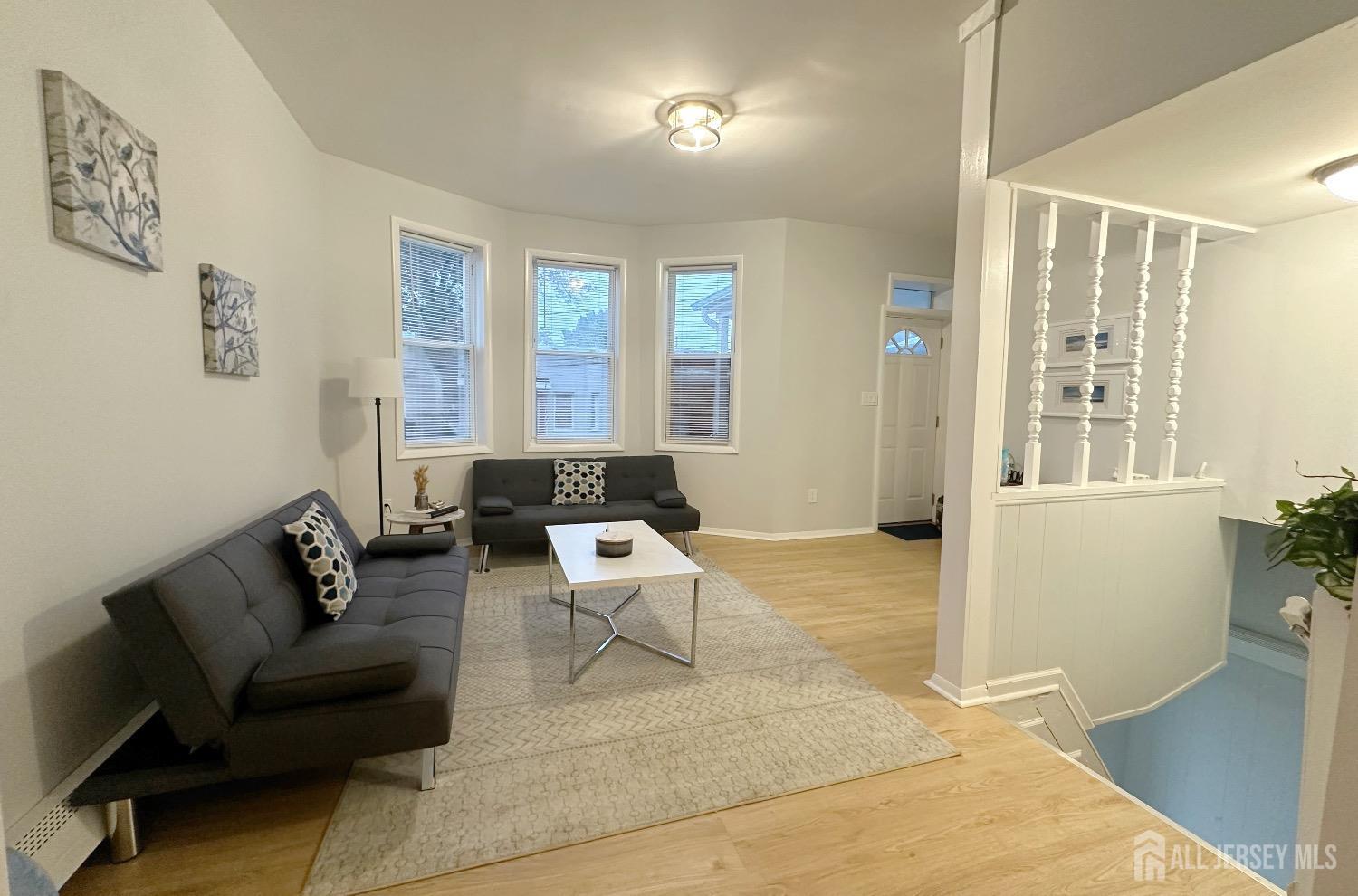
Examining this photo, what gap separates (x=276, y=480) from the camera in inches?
108

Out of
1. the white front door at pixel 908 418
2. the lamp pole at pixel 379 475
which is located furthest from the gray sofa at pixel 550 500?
the white front door at pixel 908 418

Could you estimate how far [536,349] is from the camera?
15.7ft

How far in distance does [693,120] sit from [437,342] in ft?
8.52

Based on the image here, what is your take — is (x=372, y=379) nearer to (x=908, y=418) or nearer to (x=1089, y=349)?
(x=1089, y=349)

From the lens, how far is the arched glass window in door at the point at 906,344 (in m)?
5.29

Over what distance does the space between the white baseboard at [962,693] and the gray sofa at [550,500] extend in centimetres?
227

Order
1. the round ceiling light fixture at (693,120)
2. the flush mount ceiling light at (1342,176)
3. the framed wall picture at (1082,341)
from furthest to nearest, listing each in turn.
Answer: the framed wall picture at (1082,341) < the round ceiling light fixture at (693,120) < the flush mount ceiling light at (1342,176)

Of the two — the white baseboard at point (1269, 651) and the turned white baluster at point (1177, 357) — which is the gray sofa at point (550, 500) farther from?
the white baseboard at point (1269, 651)

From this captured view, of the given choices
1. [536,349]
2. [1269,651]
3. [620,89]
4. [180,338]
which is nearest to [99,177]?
[180,338]

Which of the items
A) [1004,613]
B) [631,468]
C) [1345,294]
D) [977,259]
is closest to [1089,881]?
[1004,613]

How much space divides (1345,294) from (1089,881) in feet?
9.90

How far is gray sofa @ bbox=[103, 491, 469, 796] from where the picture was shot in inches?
55.6

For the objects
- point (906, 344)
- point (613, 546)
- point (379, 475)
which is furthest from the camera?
point (906, 344)

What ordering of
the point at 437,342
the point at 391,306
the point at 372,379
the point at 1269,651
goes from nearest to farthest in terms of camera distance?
the point at 1269,651, the point at 372,379, the point at 391,306, the point at 437,342
